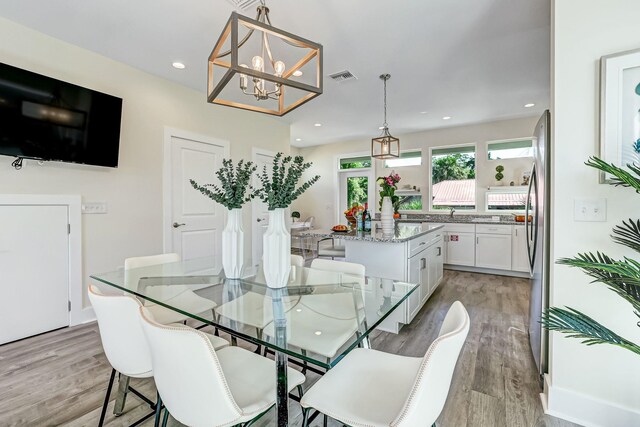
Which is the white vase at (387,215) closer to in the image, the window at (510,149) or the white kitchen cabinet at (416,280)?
the white kitchen cabinet at (416,280)

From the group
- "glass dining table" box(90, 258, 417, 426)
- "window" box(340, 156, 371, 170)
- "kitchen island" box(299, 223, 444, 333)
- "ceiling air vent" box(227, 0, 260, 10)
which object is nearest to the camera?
"glass dining table" box(90, 258, 417, 426)

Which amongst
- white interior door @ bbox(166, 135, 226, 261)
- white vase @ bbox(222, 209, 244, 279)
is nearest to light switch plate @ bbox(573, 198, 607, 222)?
white vase @ bbox(222, 209, 244, 279)

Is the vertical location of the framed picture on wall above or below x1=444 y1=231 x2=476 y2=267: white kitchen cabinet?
above

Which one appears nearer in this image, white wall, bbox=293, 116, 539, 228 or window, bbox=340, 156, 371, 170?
white wall, bbox=293, 116, 539, 228

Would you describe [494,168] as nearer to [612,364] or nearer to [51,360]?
[612,364]

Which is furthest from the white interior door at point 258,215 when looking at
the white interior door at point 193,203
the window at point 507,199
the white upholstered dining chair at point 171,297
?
the window at point 507,199

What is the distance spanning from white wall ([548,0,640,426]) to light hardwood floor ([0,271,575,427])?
0.73 ft

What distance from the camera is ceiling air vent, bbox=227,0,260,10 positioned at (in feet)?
6.88

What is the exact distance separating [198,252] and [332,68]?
283 cm

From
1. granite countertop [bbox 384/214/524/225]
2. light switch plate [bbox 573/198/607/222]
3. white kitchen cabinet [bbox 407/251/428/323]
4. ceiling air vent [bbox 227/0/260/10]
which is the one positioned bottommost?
white kitchen cabinet [bbox 407/251/428/323]

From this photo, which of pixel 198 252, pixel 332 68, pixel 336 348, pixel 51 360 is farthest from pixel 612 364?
pixel 198 252

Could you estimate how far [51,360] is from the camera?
2.22 m

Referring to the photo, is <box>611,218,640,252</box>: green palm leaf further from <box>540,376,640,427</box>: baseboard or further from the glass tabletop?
the glass tabletop

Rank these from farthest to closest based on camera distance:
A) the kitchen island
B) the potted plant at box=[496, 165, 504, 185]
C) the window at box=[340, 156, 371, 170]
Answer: the window at box=[340, 156, 371, 170]
the potted plant at box=[496, 165, 504, 185]
the kitchen island
